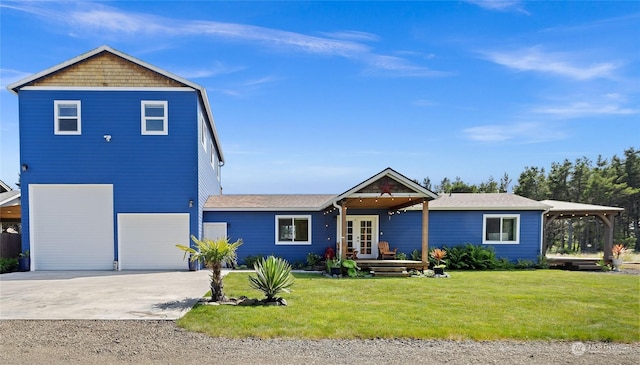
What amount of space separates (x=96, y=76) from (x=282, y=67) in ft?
23.7

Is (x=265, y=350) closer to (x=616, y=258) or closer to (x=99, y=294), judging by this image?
(x=99, y=294)

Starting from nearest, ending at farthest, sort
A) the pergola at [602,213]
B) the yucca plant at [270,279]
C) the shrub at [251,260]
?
the yucca plant at [270,279], the shrub at [251,260], the pergola at [602,213]

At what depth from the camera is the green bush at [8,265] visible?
1312cm

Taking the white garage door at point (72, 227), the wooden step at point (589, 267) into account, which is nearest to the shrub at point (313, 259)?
the white garage door at point (72, 227)

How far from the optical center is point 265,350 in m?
5.01

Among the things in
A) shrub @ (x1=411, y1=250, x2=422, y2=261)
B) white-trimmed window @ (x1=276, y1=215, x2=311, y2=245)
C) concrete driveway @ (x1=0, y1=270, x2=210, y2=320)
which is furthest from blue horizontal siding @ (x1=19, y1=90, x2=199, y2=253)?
shrub @ (x1=411, y1=250, x2=422, y2=261)

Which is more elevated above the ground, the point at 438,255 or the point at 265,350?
the point at 265,350

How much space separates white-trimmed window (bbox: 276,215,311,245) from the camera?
51.4 feet

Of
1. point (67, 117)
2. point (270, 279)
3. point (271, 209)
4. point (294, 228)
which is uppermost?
point (67, 117)

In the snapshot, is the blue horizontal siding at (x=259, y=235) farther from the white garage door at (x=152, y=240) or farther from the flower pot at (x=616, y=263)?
the flower pot at (x=616, y=263)

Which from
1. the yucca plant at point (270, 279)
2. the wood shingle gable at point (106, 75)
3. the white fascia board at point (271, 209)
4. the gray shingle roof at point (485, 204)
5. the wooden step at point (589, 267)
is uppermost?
the wood shingle gable at point (106, 75)

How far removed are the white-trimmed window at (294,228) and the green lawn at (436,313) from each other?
17.5 ft

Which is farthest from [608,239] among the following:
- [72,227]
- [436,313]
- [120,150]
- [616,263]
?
[72,227]

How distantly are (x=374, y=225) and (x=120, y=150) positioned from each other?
11067mm
